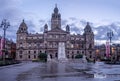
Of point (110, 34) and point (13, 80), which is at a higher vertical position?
point (110, 34)

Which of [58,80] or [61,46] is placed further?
[61,46]

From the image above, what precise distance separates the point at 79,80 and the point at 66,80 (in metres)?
1.01

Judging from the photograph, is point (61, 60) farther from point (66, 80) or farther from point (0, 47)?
point (66, 80)

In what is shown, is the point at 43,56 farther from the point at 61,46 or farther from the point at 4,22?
the point at 4,22

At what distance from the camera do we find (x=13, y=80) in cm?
2261

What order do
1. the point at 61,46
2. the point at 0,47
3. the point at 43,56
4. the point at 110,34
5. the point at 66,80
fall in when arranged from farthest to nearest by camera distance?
1. the point at 43,56
2. the point at 61,46
3. the point at 110,34
4. the point at 0,47
5. the point at 66,80

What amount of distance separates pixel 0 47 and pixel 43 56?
98.8 metres

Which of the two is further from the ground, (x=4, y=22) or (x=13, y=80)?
(x=4, y=22)

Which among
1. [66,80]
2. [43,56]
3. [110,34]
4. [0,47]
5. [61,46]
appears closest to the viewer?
[66,80]

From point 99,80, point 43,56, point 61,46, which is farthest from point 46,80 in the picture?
point 43,56

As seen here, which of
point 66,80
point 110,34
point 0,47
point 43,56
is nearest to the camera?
point 66,80

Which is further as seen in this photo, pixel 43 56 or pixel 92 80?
pixel 43 56

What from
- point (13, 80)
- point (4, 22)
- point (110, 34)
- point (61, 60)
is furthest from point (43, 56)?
point (13, 80)

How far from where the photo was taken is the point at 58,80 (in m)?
22.3
